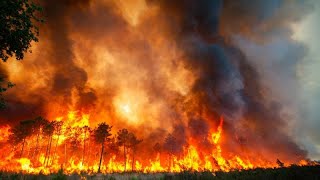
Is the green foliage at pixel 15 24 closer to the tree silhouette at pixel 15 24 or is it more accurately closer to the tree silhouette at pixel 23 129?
the tree silhouette at pixel 15 24

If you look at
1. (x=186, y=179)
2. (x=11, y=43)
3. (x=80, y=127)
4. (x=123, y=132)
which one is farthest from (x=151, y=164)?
(x=11, y=43)

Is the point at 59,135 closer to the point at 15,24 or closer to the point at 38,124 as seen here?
the point at 38,124

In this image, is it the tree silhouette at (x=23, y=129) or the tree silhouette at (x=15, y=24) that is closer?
the tree silhouette at (x=15, y=24)

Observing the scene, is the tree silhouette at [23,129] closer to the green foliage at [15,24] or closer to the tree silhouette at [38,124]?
the tree silhouette at [38,124]

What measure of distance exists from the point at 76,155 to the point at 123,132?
1079 inches

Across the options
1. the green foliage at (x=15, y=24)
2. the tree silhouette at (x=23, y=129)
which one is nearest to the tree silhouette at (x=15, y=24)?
the green foliage at (x=15, y=24)

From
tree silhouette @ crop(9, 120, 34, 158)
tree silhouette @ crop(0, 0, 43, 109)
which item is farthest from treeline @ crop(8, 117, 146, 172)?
tree silhouette @ crop(0, 0, 43, 109)

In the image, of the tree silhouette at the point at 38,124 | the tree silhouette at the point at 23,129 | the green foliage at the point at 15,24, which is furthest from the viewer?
the tree silhouette at the point at 38,124

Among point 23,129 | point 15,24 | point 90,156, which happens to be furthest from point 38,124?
point 15,24

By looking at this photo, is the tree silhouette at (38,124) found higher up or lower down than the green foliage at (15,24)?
higher up

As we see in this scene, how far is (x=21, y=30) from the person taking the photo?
1370 centimetres

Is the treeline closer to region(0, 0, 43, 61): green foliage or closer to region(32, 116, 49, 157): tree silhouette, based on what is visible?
region(32, 116, 49, 157): tree silhouette

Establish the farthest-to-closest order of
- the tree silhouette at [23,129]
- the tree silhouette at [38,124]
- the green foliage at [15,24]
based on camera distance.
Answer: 1. the tree silhouette at [38,124]
2. the tree silhouette at [23,129]
3. the green foliage at [15,24]

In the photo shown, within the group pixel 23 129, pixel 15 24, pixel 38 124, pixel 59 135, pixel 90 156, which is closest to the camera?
pixel 15 24
